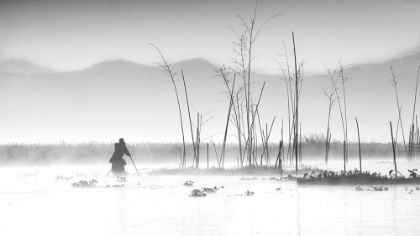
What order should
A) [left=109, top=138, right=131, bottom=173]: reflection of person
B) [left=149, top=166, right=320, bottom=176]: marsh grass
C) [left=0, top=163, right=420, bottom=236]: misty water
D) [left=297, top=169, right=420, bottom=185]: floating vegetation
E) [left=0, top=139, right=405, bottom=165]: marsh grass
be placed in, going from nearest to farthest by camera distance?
[left=0, top=163, right=420, bottom=236]: misty water
[left=297, top=169, right=420, bottom=185]: floating vegetation
[left=149, top=166, right=320, bottom=176]: marsh grass
[left=109, top=138, right=131, bottom=173]: reflection of person
[left=0, top=139, right=405, bottom=165]: marsh grass

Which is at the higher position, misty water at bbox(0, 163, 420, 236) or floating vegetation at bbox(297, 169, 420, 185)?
floating vegetation at bbox(297, 169, 420, 185)

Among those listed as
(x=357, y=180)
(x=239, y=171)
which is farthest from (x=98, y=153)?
(x=357, y=180)

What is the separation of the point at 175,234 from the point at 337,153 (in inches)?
803

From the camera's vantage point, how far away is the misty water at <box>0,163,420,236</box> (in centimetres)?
568

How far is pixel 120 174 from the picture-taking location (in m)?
15.7

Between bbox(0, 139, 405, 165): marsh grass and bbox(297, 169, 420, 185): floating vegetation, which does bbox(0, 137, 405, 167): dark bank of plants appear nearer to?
bbox(0, 139, 405, 165): marsh grass

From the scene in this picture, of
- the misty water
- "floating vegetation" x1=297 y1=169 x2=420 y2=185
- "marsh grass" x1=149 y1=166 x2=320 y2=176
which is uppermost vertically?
"marsh grass" x1=149 y1=166 x2=320 y2=176

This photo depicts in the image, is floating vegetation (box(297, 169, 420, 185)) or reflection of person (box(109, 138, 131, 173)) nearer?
floating vegetation (box(297, 169, 420, 185))

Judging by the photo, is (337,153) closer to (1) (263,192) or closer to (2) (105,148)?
(2) (105,148)

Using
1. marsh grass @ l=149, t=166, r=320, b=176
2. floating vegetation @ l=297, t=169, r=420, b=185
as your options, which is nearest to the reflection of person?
marsh grass @ l=149, t=166, r=320, b=176

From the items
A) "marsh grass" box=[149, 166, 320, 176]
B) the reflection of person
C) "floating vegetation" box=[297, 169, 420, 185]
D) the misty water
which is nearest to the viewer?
the misty water

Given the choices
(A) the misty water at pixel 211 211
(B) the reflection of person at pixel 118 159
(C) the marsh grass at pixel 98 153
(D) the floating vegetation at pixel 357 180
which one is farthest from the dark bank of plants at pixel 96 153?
(A) the misty water at pixel 211 211

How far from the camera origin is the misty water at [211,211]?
5.68 m

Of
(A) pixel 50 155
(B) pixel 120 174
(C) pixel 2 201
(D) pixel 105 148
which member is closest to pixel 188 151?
(D) pixel 105 148
